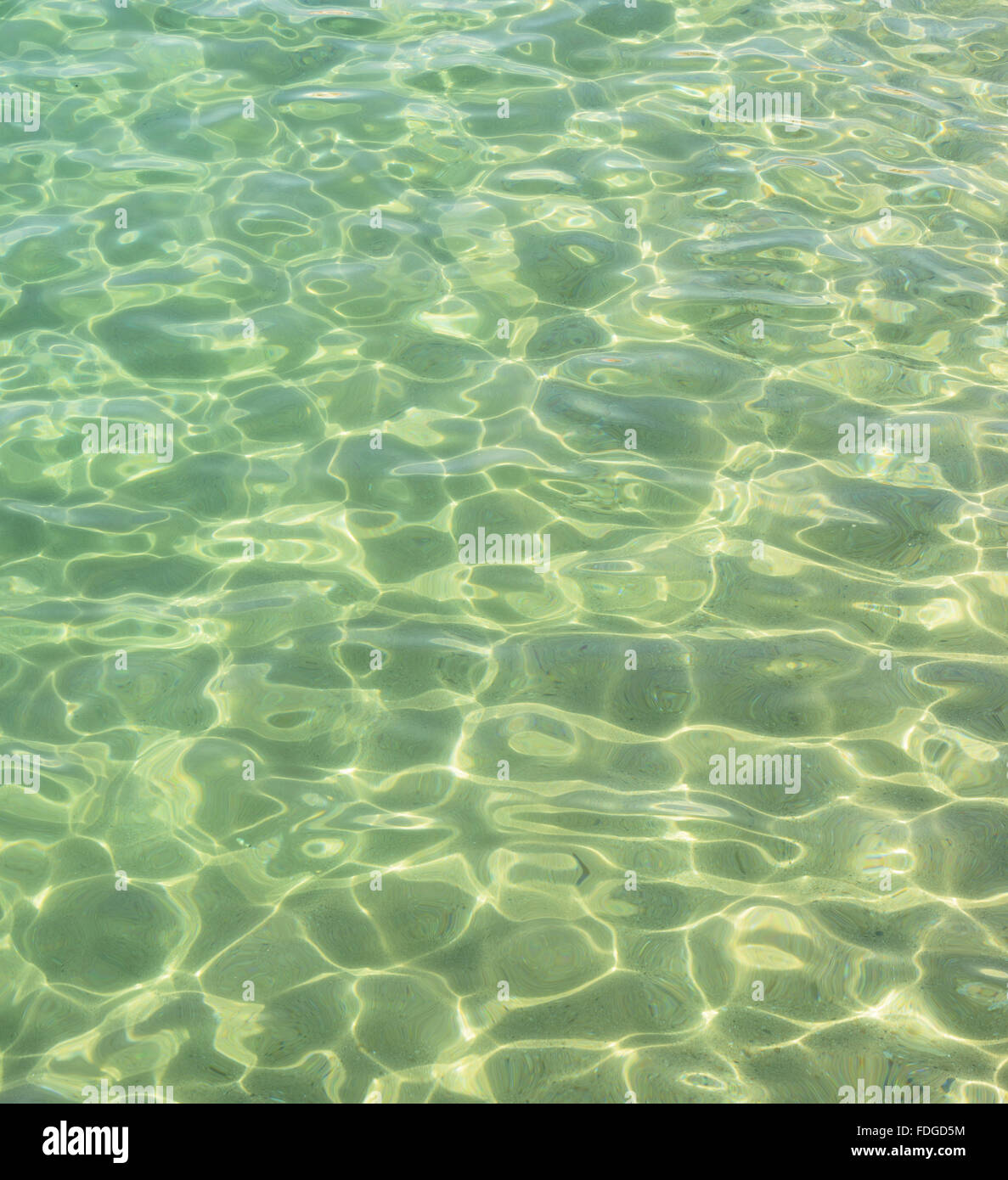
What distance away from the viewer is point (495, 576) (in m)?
3.62

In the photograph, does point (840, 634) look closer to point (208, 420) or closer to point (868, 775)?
point (868, 775)

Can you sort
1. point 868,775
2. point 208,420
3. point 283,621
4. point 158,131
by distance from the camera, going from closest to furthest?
point 868,775 → point 283,621 → point 208,420 → point 158,131

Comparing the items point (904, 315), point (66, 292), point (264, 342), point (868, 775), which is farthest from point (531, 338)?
point (868, 775)

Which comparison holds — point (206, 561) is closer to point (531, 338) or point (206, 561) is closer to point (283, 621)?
point (283, 621)

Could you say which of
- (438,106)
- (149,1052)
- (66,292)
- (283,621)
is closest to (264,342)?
(66,292)

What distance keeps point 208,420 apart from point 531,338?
1213mm

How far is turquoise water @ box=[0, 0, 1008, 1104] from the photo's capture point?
2.70 meters

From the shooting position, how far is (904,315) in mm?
4531

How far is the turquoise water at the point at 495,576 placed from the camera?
106 inches

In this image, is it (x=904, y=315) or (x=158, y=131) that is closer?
(x=904, y=315)

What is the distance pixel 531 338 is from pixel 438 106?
5.82 ft
